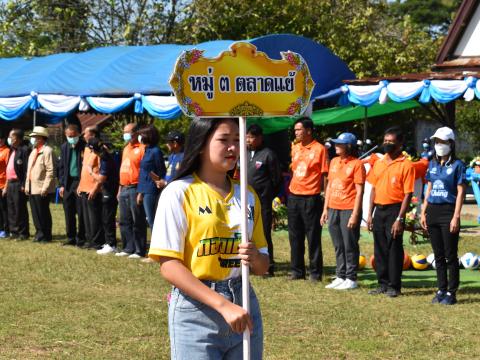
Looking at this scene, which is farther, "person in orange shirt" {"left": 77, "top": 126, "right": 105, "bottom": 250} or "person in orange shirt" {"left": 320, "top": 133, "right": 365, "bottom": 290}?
"person in orange shirt" {"left": 77, "top": 126, "right": 105, "bottom": 250}

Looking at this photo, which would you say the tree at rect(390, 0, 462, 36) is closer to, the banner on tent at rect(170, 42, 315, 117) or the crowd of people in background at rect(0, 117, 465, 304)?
the crowd of people in background at rect(0, 117, 465, 304)

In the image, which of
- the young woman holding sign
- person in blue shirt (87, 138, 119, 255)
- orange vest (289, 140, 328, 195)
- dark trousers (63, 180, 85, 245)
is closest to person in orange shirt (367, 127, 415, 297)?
orange vest (289, 140, 328, 195)

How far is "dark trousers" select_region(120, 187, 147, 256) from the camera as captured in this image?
44.6ft

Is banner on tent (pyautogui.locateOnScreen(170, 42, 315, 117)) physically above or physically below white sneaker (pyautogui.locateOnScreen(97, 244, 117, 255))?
above

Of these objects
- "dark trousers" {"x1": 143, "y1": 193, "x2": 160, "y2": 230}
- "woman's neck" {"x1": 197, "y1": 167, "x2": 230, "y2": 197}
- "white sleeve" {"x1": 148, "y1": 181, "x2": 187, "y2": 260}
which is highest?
"woman's neck" {"x1": 197, "y1": 167, "x2": 230, "y2": 197}

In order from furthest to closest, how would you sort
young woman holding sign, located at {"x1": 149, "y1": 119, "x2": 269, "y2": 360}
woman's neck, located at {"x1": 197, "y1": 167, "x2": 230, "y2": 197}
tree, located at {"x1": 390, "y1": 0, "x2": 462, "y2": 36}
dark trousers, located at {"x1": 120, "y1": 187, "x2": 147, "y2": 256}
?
tree, located at {"x1": 390, "y1": 0, "x2": 462, "y2": 36} → dark trousers, located at {"x1": 120, "y1": 187, "x2": 147, "y2": 256} → woman's neck, located at {"x1": 197, "y1": 167, "x2": 230, "y2": 197} → young woman holding sign, located at {"x1": 149, "y1": 119, "x2": 269, "y2": 360}

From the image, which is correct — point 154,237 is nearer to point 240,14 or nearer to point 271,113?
point 271,113

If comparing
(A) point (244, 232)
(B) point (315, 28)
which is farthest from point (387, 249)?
(B) point (315, 28)

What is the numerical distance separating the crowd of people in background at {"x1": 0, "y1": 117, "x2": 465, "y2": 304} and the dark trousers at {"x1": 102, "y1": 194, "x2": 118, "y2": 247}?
2cm

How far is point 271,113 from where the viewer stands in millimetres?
4547

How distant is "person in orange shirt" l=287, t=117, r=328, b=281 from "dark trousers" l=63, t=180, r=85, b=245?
15.4 feet

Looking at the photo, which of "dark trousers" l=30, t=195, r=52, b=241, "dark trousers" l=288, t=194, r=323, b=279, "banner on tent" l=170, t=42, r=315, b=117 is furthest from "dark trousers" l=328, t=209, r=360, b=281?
"banner on tent" l=170, t=42, r=315, b=117

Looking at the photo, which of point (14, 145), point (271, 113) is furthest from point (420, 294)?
point (14, 145)

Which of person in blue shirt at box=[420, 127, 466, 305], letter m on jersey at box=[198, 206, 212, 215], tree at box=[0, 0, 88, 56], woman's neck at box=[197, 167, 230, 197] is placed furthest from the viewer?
tree at box=[0, 0, 88, 56]
